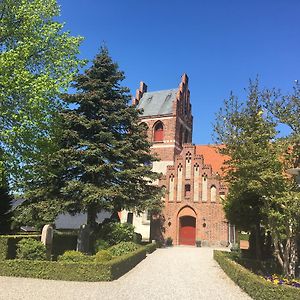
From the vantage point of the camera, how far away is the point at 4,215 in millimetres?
22766

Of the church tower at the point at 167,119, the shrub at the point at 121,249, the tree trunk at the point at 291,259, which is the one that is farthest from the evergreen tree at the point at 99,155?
the church tower at the point at 167,119

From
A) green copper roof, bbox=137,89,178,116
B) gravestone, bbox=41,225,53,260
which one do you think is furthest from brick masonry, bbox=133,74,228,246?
gravestone, bbox=41,225,53,260

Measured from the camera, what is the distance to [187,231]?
3550 centimetres

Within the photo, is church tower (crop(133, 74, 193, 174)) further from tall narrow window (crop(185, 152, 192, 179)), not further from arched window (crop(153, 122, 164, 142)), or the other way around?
tall narrow window (crop(185, 152, 192, 179))

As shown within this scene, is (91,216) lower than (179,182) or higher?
lower

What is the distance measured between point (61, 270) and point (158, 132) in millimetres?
29420

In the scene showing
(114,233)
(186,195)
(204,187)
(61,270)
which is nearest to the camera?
(61,270)

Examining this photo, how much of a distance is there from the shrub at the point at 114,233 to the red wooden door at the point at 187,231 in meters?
14.0

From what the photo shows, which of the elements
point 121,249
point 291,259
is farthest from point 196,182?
point 291,259

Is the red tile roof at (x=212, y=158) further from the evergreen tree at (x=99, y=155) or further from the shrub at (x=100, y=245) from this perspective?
the shrub at (x=100, y=245)

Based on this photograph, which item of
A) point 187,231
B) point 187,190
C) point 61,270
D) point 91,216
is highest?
point 187,190

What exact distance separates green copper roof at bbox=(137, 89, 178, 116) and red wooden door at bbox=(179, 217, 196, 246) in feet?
43.0

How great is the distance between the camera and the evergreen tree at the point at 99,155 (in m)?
20.4

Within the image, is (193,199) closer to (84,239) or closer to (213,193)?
(213,193)
